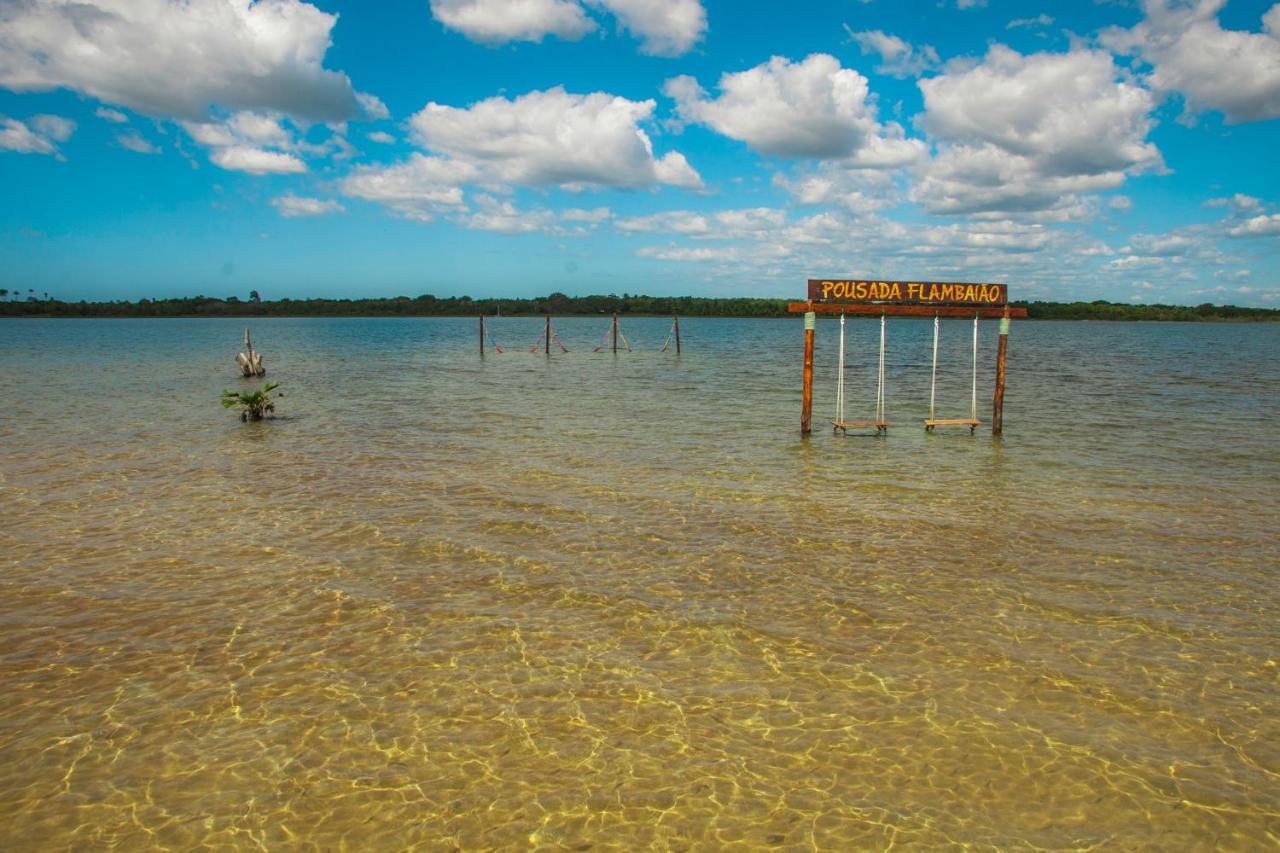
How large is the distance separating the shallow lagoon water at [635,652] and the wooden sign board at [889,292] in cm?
542

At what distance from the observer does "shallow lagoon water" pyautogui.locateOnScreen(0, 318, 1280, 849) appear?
215 inches

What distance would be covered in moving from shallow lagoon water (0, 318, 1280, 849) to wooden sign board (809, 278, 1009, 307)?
5423 millimetres

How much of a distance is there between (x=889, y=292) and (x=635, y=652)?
16.0 metres

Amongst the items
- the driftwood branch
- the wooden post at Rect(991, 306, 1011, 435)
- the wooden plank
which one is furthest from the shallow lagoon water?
the driftwood branch

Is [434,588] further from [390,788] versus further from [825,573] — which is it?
[825,573]

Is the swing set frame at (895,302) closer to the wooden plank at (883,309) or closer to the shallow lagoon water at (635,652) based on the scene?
the wooden plank at (883,309)

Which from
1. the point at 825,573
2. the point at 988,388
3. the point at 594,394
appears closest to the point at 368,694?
the point at 825,573

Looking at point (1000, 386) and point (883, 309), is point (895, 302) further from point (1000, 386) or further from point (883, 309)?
point (1000, 386)

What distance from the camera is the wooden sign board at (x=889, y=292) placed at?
68.0ft

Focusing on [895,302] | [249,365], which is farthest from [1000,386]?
[249,365]

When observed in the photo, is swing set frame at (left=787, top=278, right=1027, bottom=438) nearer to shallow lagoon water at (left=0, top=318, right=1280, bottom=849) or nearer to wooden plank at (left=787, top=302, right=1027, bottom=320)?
wooden plank at (left=787, top=302, right=1027, bottom=320)

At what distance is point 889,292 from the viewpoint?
20875 millimetres

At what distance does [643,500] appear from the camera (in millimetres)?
13961

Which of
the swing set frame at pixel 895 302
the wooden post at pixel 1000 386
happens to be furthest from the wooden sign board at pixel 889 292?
the wooden post at pixel 1000 386
